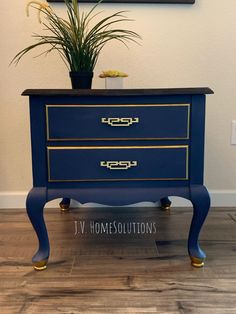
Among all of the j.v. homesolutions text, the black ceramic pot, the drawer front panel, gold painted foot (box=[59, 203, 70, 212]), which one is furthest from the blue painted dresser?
gold painted foot (box=[59, 203, 70, 212])

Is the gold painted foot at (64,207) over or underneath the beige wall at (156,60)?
underneath

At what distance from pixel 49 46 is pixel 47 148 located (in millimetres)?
701

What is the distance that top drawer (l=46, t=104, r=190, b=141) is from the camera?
3.59 ft

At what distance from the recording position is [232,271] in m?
1.11

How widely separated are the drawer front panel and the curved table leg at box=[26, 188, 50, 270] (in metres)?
0.06

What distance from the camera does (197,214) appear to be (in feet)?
3.73

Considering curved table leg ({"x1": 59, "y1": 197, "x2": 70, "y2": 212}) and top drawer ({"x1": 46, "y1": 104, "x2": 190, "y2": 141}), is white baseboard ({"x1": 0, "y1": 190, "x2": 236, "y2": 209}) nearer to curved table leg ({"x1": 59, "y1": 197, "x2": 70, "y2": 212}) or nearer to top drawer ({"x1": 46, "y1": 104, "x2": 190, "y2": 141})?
curved table leg ({"x1": 59, "y1": 197, "x2": 70, "y2": 212})

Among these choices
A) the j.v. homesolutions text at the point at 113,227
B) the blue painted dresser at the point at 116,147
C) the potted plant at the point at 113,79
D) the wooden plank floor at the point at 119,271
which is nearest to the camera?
the wooden plank floor at the point at 119,271

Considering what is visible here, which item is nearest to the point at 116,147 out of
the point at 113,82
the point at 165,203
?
the point at 113,82

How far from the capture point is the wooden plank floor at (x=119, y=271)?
3.09ft

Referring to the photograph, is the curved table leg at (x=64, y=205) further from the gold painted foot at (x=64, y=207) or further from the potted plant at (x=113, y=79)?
the potted plant at (x=113, y=79)

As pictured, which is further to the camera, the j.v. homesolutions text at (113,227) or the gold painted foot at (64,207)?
the gold painted foot at (64,207)

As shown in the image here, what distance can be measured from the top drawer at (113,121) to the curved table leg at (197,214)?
0.68 ft

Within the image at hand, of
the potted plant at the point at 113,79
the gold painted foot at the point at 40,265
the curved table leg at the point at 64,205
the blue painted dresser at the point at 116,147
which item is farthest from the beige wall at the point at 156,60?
the gold painted foot at the point at 40,265
